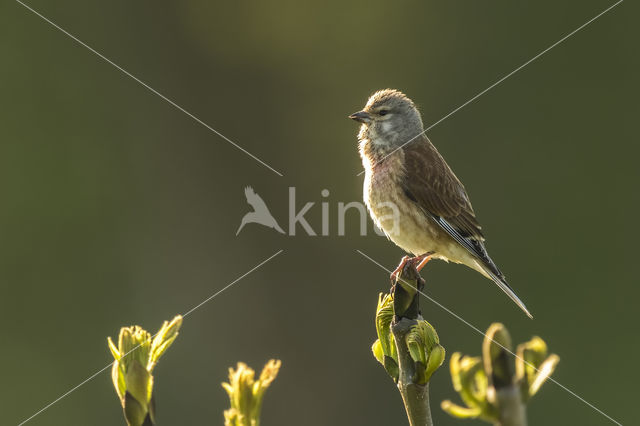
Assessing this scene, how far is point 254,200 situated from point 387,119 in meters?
3.44

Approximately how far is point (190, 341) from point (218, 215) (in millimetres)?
1299

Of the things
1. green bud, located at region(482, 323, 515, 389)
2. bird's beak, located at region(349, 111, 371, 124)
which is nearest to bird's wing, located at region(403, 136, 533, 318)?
bird's beak, located at region(349, 111, 371, 124)

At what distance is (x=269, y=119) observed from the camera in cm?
847

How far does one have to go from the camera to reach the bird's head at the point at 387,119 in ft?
14.9

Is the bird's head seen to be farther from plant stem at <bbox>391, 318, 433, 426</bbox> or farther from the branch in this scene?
plant stem at <bbox>391, 318, 433, 426</bbox>

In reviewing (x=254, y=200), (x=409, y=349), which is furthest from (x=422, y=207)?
(x=254, y=200)

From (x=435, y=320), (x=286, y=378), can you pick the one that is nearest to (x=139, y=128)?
(x=286, y=378)

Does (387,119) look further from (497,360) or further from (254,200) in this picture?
(497,360)

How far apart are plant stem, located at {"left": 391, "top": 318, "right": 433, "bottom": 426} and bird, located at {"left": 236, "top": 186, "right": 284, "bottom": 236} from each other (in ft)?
21.2

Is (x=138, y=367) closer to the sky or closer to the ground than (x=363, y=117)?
closer to the ground

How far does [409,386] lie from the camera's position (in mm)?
1261

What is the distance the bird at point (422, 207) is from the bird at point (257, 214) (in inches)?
135

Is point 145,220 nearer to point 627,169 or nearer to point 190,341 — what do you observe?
point 190,341

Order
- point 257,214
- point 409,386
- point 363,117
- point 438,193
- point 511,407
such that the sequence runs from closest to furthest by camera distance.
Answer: point 511,407 < point 409,386 < point 438,193 < point 363,117 < point 257,214
